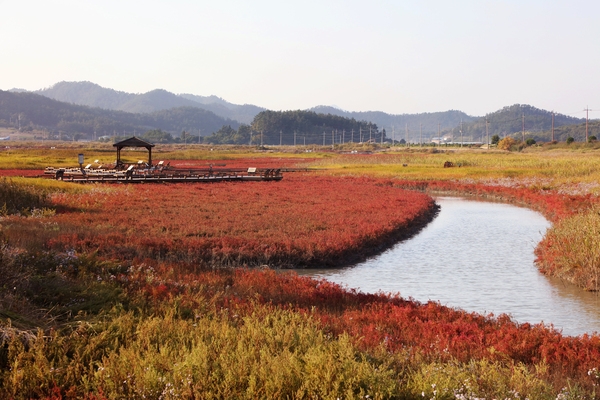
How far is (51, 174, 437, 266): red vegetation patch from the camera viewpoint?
1956 cm

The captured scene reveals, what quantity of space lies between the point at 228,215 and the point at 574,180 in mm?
31174

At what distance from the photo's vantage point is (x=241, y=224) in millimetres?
25562

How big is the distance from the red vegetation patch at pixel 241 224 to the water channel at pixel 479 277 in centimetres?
107

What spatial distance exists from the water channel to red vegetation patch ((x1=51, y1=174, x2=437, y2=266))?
3.52ft

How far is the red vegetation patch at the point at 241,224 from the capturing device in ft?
64.2

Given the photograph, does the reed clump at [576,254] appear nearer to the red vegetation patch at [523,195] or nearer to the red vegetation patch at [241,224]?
the red vegetation patch at [241,224]

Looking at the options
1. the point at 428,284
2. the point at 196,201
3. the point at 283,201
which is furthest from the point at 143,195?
the point at 428,284

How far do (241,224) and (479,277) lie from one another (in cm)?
995

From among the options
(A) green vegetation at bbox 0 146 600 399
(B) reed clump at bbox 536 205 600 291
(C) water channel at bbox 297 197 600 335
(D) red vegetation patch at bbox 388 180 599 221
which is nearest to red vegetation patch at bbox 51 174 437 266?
(C) water channel at bbox 297 197 600 335

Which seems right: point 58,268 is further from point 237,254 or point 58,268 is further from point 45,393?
point 237,254

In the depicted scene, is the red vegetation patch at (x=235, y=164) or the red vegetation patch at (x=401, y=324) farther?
the red vegetation patch at (x=235, y=164)

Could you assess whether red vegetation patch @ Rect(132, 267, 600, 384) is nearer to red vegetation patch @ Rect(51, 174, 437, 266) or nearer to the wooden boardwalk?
red vegetation patch @ Rect(51, 174, 437, 266)

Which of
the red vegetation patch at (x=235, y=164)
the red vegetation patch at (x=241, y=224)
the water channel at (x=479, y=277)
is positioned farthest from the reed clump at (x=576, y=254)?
the red vegetation patch at (x=235, y=164)

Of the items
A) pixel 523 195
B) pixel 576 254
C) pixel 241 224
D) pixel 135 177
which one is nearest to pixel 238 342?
pixel 576 254
